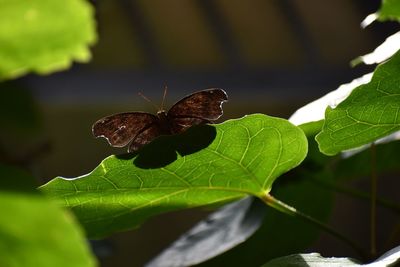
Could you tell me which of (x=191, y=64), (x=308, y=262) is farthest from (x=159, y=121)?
(x=191, y=64)

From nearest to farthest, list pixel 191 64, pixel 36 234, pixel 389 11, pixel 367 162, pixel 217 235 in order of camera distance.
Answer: pixel 36 234 < pixel 389 11 < pixel 217 235 < pixel 367 162 < pixel 191 64

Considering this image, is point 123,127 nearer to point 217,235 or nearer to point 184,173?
point 184,173

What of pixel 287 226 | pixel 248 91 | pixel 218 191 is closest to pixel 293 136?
pixel 218 191

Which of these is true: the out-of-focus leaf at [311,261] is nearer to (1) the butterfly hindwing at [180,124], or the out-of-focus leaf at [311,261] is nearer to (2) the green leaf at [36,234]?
(1) the butterfly hindwing at [180,124]

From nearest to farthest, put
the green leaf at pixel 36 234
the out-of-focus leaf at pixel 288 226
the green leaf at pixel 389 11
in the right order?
the green leaf at pixel 36 234 < the green leaf at pixel 389 11 < the out-of-focus leaf at pixel 288 226

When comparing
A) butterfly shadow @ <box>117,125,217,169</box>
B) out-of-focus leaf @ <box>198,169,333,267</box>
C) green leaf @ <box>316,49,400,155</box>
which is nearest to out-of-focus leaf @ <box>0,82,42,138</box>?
butterfly shadow @ <box>117,125,217,169</box>

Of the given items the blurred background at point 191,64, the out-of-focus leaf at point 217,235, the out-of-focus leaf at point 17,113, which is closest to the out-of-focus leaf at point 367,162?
the out-of-focus leaf at point 217,235
